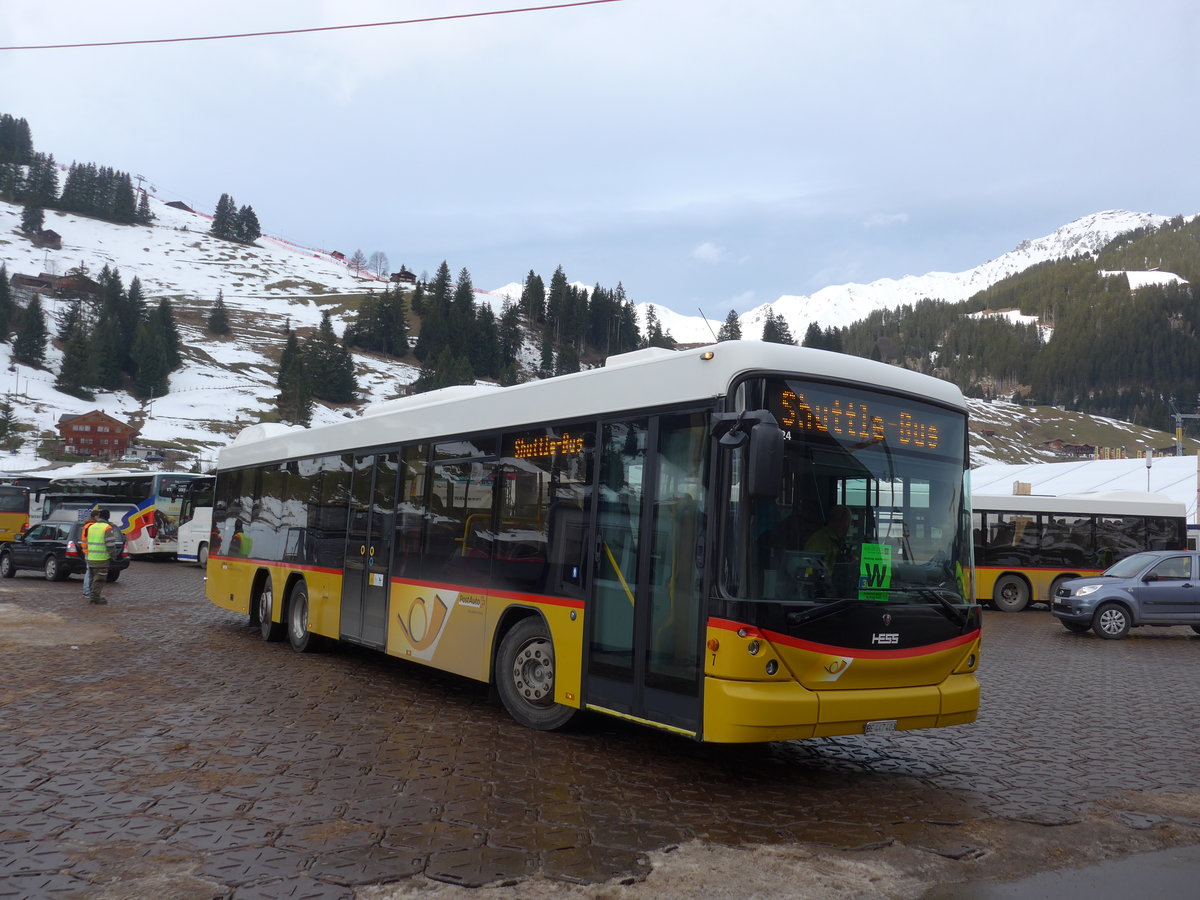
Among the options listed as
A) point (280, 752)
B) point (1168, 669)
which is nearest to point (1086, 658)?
point (1168, 669)

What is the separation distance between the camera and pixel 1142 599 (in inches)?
778

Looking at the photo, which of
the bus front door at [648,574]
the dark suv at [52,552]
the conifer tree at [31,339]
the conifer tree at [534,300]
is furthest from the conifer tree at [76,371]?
the bus front door at [648,574]

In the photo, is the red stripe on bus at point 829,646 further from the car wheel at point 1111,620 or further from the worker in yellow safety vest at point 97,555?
the worker in yellow safety vest at point 97,555

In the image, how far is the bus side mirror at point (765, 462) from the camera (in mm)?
6160

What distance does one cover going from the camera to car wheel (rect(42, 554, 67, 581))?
92.0ft

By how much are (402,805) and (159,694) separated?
4.84 meters

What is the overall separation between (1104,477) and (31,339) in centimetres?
12856

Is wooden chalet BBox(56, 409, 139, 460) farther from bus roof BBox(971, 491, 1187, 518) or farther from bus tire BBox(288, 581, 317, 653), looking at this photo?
bus tire BBox(288, 581, 317, 653)

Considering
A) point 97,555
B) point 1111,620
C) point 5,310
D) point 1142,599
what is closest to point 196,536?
point 97,555

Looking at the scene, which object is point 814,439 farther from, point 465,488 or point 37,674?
point 37,674

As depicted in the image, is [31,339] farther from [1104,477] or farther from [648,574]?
[648,574]

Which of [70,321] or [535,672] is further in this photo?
[70,321]

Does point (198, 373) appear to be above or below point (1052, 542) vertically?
above

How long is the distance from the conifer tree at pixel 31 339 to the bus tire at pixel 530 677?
145124mm
